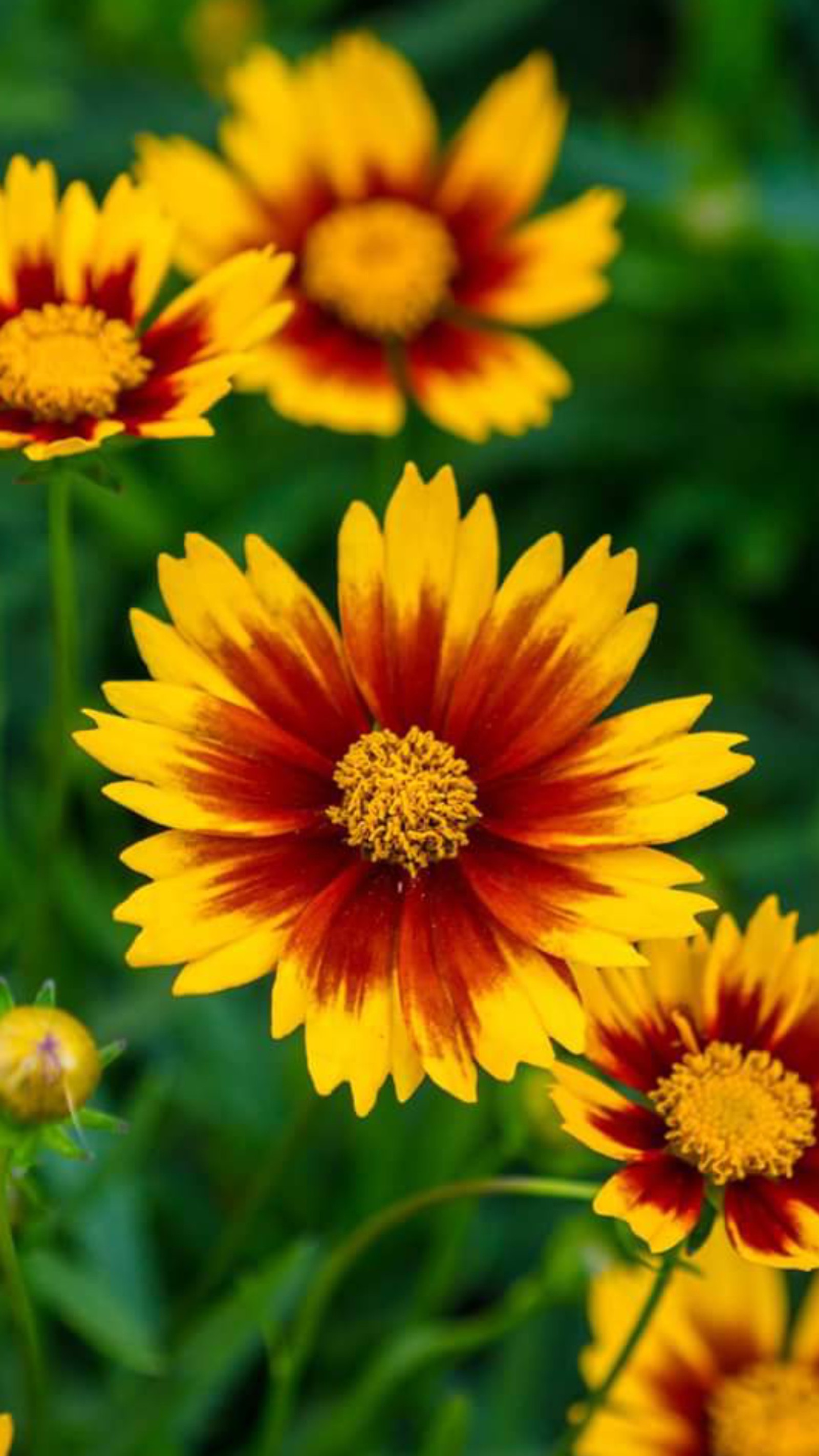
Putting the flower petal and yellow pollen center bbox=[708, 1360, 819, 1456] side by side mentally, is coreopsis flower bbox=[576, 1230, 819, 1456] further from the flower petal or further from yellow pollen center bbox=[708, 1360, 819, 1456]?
the flower petal

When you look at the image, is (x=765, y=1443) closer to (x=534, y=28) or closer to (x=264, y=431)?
(x=264, y=431)


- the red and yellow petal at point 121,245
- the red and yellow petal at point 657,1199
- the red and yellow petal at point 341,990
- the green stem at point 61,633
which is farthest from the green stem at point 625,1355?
the red and yellow petal at point 121,245

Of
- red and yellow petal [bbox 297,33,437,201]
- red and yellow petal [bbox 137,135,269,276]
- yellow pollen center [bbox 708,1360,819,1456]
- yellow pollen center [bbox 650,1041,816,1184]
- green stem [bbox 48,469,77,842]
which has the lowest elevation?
yellow pollen center [bbox 708,1360,819,1456]

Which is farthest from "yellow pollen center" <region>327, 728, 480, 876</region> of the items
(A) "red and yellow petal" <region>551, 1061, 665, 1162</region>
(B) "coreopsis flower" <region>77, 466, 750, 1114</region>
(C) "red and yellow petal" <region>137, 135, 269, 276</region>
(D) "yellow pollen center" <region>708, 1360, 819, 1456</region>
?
(C) "red and yellow petal" <region>137, 135, 269, 276</region>

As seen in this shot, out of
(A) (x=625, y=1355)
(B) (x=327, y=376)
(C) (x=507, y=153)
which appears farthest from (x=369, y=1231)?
(C) (x=507, y=153)

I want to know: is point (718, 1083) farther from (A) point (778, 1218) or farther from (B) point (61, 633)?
(B) point (61, 633)

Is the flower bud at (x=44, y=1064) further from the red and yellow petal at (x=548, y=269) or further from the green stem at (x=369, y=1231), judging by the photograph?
the red and yellow petal at (x=548, y=269)

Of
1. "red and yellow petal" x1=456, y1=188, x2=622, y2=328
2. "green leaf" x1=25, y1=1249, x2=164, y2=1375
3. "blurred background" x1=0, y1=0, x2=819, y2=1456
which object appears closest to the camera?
"green leaf" x1=25, y1=1249, x2=164, y2=1375
